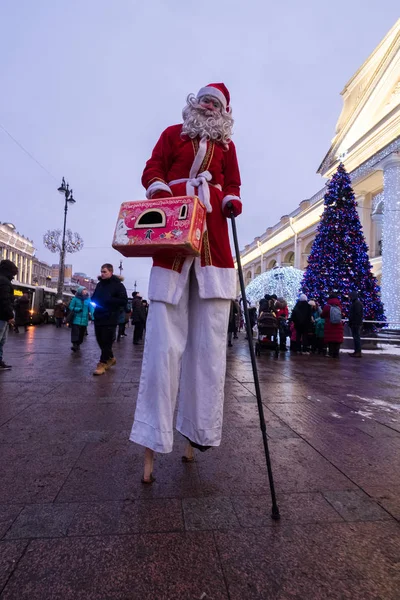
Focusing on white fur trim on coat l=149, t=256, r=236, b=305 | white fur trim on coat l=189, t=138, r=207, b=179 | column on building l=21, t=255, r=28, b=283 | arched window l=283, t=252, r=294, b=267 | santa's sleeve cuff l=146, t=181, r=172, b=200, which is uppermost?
column on building l=21, t=255, r=28, b=283

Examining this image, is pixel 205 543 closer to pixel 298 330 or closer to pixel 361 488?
pixel 361 488

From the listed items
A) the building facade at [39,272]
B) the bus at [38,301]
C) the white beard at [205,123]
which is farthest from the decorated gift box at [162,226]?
the building facade at [39,272]

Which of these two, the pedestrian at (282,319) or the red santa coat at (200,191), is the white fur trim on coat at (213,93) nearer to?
the red santa coat at (200,191)

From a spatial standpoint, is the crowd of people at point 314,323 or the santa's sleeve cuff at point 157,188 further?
the crowd of people at point 314,323

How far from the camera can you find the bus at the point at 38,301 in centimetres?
2453

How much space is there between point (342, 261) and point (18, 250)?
77.7 meters

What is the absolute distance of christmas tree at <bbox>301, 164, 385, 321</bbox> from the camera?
49.3ft

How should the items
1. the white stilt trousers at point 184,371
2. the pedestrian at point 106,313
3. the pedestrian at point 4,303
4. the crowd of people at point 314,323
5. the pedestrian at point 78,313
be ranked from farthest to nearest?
the crowd of people at point 314,323, the pedestrian at point 78,313, the pedestrian at point 106,313, the pedestrian at point 4,303, the white stilt trousers at point 184,371

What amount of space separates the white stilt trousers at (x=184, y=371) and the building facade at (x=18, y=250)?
7510 cm

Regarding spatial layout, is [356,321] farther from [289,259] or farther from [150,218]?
[289,259]

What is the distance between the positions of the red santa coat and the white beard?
41 millimetres

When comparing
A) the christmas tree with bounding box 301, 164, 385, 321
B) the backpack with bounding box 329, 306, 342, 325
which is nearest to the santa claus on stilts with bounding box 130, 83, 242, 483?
the backpack with bounding box 329, 306, 342, 325

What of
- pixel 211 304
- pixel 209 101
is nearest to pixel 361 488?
pixel 211 304

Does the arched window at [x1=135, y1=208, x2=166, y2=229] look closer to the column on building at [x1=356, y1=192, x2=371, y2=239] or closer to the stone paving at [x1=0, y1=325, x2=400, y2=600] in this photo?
the stone paving at [x1=0, y1=325, x2=400, y2=600]
